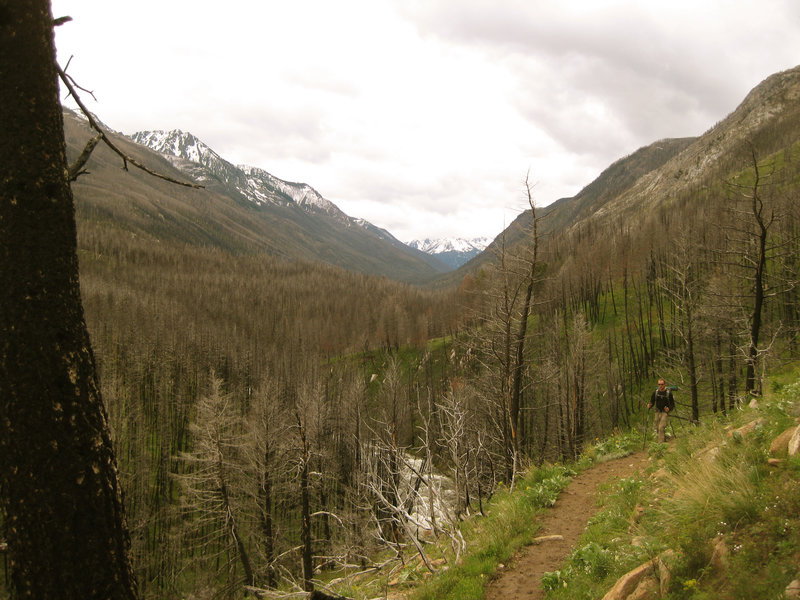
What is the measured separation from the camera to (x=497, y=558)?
268 inches

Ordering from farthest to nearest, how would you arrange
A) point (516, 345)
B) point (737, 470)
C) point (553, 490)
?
point (516, 345), point (553, 490), point (737, 470)

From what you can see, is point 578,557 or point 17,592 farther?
point 578,557

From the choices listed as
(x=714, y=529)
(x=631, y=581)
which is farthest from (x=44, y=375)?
(x=714, y=529)

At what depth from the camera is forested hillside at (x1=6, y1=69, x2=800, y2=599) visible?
1416cm

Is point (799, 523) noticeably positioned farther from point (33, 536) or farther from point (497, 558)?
point (33, 536)

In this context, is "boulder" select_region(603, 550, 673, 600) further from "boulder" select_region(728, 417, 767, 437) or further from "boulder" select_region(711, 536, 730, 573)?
"boulder" select_region(728, 417, 767, 437)

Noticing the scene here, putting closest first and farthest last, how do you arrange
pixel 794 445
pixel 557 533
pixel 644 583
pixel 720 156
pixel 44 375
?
pixel 44 375, pixel 644 583, pixel 794 445, pixel 557 533, pixel 720 156

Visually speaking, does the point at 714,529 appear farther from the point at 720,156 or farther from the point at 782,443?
the point at 720,156

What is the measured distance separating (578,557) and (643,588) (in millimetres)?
1751

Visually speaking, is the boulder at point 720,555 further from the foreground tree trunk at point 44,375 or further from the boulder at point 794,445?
the foreground tree trunk at point 44,375

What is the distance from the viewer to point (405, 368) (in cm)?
8112

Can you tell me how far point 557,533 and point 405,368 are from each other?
7422cm

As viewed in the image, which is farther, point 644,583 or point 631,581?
point 631,581

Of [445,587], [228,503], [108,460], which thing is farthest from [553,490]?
[228,503]
